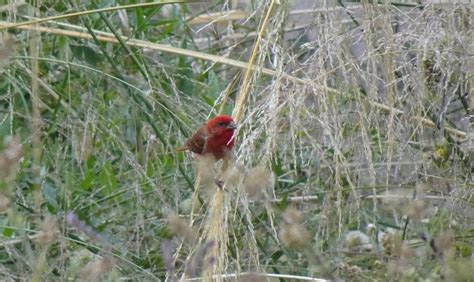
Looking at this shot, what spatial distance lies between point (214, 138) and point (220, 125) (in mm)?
175

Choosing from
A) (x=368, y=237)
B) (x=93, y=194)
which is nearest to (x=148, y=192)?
(x=93, y=194)

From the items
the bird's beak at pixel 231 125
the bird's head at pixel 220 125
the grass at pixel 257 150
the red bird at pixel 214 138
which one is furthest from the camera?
the bird's head at pixel 220 125

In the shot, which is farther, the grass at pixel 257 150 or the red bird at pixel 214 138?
the red bird at pixel 214 138

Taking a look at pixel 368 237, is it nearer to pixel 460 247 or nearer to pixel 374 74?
pixel 460 247

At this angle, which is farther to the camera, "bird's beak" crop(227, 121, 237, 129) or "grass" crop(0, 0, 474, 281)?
"bird's beak" crop(227, 121, 237, 129)

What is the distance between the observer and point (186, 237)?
4.66ft

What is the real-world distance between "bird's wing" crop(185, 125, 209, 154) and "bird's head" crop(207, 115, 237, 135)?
0.02 meters

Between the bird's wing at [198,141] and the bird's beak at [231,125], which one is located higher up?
the bird's beak at [231,125]

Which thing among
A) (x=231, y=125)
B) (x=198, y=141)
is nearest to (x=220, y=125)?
(x=198, y=141)

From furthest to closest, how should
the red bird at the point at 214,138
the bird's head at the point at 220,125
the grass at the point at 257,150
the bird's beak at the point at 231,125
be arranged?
the bird's head at the point at 220,125, the red bird at the point at 214,138, the bird's beak at the point at 231,125, the grass at the point at 257,150

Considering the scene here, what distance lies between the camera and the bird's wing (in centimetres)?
237

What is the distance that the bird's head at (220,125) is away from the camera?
2432 millimetres

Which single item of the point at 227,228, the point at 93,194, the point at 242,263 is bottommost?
the point at 93,194

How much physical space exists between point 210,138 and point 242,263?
1.12ft
